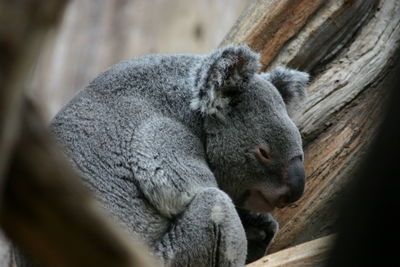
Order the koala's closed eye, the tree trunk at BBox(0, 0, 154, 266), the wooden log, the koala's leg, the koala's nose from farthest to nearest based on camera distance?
the koala's closed eye
the koala's nose
the koala's leg
the wooden log
the tree trunk at BBox(0, 0, 154, 266)

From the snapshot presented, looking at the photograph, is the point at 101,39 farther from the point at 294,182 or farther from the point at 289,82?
the point at 294,182

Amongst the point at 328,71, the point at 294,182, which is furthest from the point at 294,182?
the point at 328,71

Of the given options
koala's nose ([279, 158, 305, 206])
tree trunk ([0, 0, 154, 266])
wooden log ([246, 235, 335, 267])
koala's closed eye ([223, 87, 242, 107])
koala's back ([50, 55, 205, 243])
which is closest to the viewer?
tree trunk ([0, 0, 154, 266])

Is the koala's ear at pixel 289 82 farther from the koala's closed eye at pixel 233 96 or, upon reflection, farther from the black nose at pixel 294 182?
the black nose at pixel 294 182

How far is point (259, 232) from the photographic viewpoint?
17.4 feet

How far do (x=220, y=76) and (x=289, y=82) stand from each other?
0.70 meters

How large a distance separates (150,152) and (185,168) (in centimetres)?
25

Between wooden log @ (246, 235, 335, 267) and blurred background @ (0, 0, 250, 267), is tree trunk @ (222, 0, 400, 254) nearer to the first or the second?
wooden log @ (246, 235, 335, 267)

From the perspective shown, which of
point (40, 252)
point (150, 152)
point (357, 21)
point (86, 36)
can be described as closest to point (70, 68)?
point (86, 36)

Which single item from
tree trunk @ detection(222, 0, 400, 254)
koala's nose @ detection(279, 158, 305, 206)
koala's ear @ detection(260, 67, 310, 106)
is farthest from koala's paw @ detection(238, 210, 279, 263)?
koala's ear @ detection(260, 67, 310, 106)

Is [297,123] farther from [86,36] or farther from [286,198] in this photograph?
[86,36]

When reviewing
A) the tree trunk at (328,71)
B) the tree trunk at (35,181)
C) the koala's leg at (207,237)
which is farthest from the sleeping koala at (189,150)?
the tree trunk at (35,181)

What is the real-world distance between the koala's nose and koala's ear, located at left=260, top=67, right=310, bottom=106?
69 centimetres

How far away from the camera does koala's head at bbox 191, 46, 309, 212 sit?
5027 millimetres
